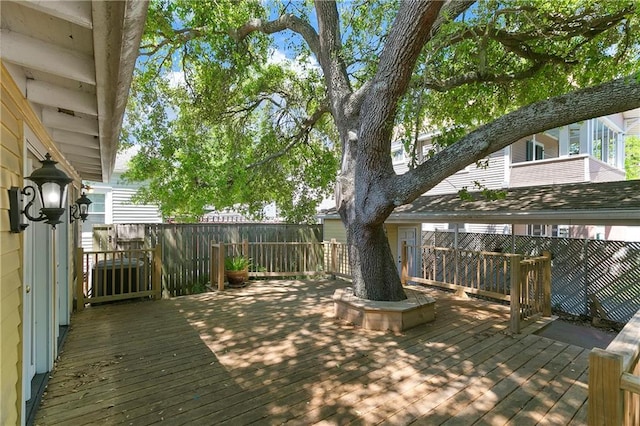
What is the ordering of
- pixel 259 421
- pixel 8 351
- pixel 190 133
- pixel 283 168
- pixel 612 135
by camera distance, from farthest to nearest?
pixel 612 135
pixel 283 168
pixel 190 133
pixel 259 421
pixel 8 351

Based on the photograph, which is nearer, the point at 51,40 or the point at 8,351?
the point at 51,40

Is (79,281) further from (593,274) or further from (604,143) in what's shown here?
(604,143)

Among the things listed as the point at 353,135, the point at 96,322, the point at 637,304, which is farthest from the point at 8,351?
the point at 637,304

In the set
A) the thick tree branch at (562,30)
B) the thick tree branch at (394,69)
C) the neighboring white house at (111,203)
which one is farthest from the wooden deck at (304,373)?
the neighboring white house at (111,203)

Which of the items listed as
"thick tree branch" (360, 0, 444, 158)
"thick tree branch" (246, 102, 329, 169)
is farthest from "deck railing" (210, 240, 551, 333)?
"thick tree branch" (360, 0, 444, 158)

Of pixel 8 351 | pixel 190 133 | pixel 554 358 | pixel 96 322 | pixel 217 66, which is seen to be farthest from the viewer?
pixel 190 133

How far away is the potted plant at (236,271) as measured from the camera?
7816 millimetres

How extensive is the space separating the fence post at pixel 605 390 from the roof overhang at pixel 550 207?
13.6 feet

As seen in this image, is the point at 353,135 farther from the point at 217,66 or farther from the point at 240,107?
the point at 240,107

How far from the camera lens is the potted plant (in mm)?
7816

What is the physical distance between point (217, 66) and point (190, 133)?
241 cm

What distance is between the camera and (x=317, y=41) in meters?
6.72

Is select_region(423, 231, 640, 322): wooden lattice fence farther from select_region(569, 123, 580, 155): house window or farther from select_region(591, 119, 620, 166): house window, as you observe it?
select_region(569, 123, 580, 155): house window

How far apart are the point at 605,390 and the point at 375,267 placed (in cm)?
385
